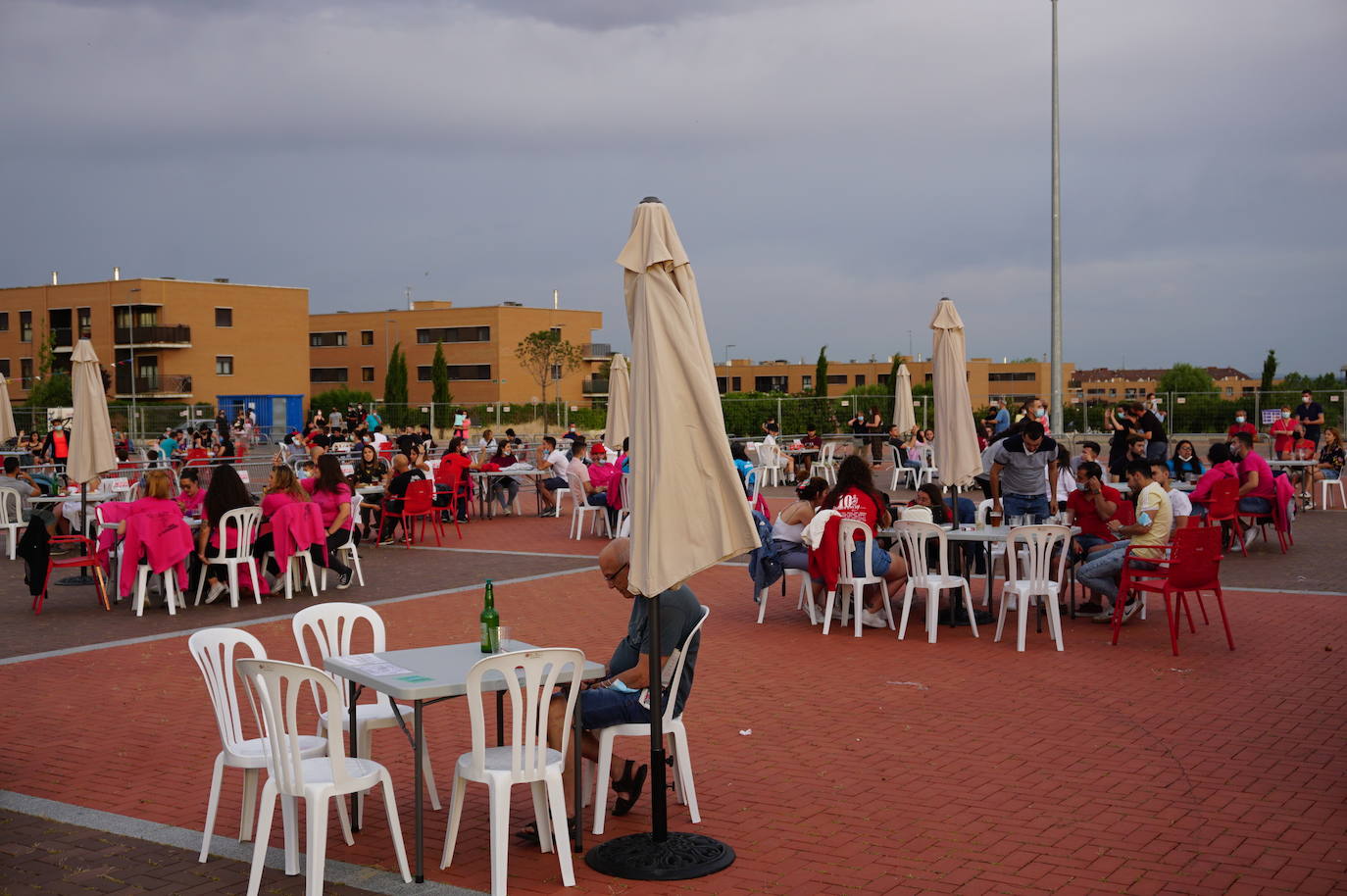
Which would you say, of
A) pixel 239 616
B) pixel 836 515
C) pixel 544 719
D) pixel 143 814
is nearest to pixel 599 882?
pixel 544 719

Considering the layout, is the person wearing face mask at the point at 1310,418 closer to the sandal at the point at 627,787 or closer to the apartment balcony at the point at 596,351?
the sandal at the point at 627,787

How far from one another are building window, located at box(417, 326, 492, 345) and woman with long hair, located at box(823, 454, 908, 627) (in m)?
78.1

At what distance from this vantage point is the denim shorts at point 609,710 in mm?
5527

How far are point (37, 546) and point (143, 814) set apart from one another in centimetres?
736

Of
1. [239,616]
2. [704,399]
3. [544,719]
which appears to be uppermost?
[704,399]

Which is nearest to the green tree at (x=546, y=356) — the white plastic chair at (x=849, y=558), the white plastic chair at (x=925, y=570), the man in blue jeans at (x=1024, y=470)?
the man in blue jeans at (x=1024, y=470)

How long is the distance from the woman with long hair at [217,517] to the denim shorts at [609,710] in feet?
25.5

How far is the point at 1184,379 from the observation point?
111688mm

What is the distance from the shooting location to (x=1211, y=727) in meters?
7.13

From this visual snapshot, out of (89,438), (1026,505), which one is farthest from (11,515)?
(1026,505)

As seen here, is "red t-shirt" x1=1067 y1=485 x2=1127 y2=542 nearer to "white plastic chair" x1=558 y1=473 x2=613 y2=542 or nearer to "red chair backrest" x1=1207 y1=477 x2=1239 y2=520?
"red chair backrest" x1=1207 y1=477 x2=1239 y2=520

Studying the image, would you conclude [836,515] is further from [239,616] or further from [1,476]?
[1,476]

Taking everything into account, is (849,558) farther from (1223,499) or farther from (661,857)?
(1223,499)

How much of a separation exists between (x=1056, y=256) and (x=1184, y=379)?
95.9 m
